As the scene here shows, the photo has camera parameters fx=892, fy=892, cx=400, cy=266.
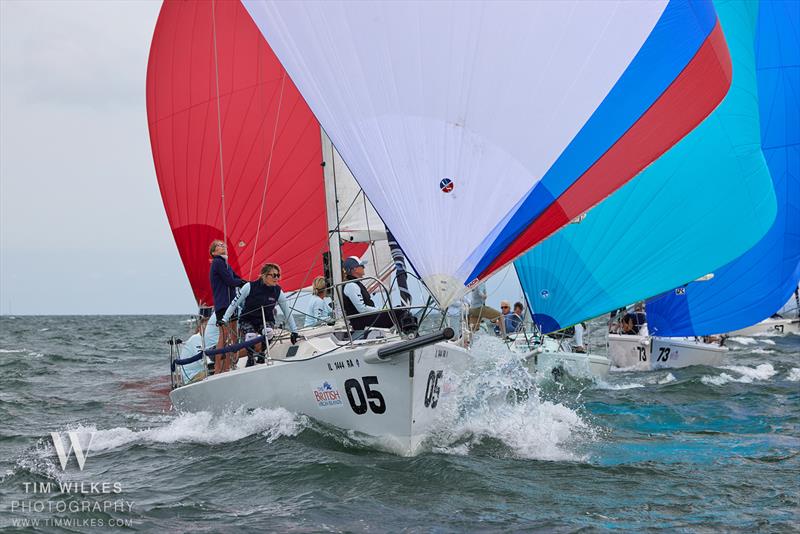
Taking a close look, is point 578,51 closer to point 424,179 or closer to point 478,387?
point 424,179

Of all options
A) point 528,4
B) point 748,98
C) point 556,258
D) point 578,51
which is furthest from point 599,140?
point 748,98

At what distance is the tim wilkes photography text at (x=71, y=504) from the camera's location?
16.5ft

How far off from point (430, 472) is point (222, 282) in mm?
3145

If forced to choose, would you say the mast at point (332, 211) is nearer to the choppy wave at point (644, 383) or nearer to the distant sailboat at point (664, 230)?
the distant sailboat at point (664, 230)

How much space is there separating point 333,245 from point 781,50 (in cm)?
1277

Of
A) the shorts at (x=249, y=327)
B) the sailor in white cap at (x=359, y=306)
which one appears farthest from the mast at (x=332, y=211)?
the shorts at (x=249, y=327)

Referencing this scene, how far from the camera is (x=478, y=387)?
8.02m

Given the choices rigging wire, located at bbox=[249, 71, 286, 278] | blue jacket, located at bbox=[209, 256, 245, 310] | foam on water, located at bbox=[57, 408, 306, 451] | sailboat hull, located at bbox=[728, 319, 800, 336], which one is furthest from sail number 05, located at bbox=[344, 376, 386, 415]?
sailboat hull, located at bbox=[728, 319, 800, 336]

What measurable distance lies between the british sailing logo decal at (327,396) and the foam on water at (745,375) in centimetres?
837

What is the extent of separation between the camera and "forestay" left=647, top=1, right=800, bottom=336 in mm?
16594

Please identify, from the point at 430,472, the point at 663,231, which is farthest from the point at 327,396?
the point at 663,231

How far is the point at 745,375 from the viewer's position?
49.4 ft

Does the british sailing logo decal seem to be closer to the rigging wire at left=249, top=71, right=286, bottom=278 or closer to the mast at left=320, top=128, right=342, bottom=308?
the mast at left=320, top=128, right=342, bottom=308

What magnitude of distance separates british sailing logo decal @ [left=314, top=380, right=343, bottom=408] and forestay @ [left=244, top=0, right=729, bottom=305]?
1.43 meters
